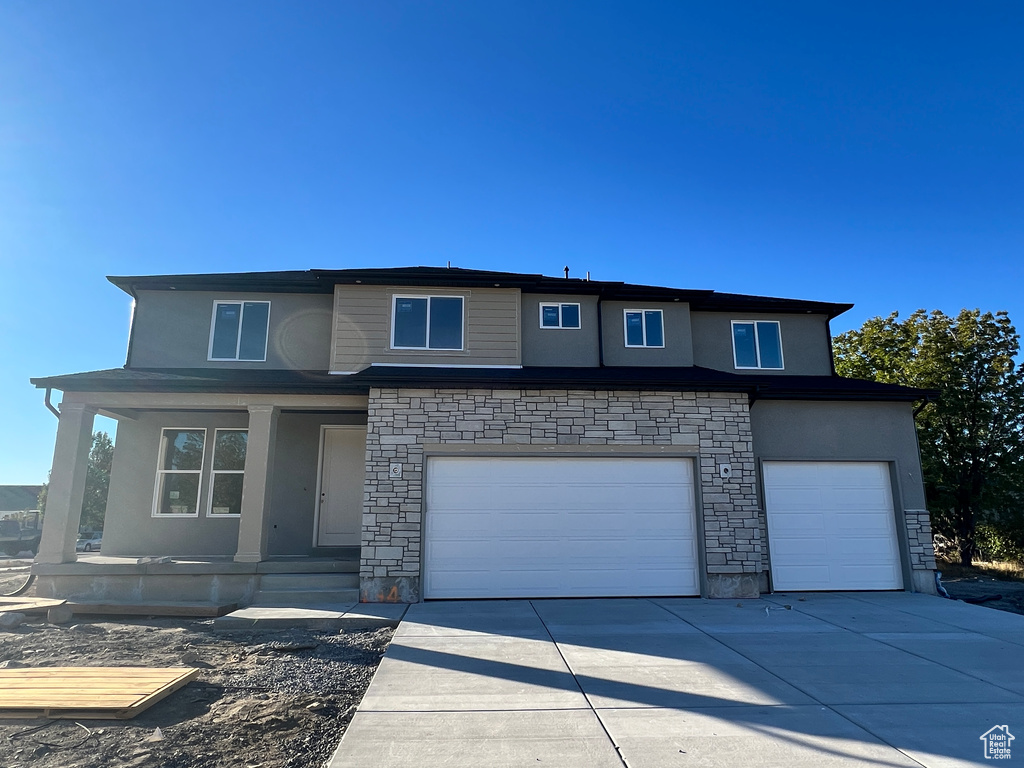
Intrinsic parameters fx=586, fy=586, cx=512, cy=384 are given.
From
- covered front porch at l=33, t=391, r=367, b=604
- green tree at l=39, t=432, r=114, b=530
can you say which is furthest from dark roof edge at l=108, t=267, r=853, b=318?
green tree at l=39, t=432, r=114, b=530

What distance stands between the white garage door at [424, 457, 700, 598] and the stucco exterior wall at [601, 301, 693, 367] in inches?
121

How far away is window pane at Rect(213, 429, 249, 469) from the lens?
11.7m

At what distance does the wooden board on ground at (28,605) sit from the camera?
8289mm

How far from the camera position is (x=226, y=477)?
1166 centimetres

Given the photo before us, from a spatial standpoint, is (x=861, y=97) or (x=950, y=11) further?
(x=861, y=97)

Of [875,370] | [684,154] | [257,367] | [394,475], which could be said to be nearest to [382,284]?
[257,367]

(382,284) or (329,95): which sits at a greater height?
(329,95)

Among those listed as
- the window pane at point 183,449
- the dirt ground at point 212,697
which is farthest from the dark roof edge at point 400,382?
the dirt ground at point 212,697

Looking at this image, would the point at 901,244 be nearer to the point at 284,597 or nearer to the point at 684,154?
the point at 684,154

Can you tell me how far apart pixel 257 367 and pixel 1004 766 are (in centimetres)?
1190

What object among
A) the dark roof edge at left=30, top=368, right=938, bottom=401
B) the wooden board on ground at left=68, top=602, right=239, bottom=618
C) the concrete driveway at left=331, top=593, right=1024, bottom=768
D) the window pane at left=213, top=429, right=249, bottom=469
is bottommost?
the concrete driveway at left=331, top=593, right=1024, bottom=768

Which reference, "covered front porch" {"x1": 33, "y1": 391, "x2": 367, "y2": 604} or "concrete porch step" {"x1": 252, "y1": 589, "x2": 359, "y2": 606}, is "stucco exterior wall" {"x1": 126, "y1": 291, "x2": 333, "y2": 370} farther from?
"concrete porch step" {"x1": 252, "y1": 589, "x2": 359, "y2": 606}

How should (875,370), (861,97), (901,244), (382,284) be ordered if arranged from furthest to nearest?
(875,370) < (901,244) < (382,284) < (861,97)

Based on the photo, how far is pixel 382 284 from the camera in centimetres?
1167
